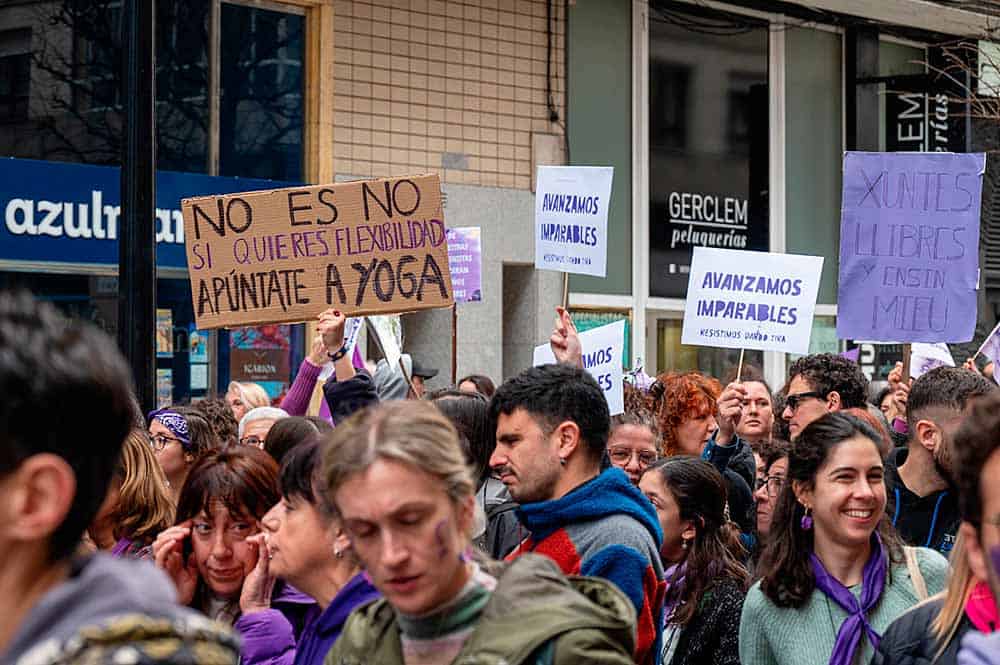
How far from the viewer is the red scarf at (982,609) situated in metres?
3.36

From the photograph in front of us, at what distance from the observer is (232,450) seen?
4.85 metres

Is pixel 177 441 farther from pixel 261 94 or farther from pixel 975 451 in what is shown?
pixel 261 94

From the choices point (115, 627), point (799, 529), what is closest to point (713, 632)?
point (799, 529)

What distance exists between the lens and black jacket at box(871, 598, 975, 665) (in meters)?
3.43

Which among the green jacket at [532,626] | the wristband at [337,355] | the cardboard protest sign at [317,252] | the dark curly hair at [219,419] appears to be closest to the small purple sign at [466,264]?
the cardboard protest sign at [317,252]

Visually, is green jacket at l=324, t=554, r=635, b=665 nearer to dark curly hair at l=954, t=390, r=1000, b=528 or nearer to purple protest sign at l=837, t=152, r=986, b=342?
dark curly hair at l=954, t=390, r=1000, b=528

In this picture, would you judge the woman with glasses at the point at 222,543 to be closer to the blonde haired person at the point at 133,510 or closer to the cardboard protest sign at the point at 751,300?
the blonde haired person at the point at 133,510

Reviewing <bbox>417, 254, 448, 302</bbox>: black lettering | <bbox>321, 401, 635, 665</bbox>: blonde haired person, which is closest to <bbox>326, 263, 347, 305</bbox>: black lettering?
<bbox>417, 254, 448, 302</bbox>: black lettering

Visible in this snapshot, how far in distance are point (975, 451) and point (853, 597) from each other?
6.49 feet

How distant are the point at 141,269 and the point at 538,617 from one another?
4.54 m

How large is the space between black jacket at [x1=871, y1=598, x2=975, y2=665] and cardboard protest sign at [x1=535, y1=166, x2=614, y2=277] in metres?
6.82

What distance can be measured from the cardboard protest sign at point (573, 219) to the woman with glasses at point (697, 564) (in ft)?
14.7

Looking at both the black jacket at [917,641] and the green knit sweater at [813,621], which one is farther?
the green knit sweater at [813,621]

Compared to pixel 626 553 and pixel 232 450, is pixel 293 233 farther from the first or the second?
pixel 626 553
